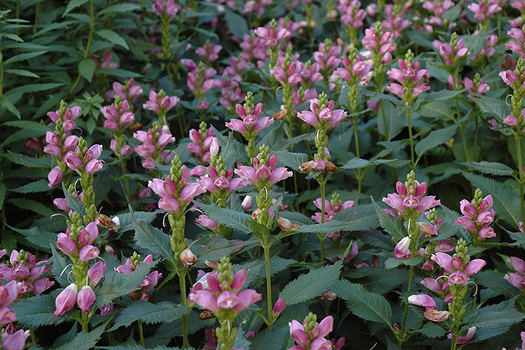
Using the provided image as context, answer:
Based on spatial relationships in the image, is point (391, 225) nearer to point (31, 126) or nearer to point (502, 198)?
point (502, 198)

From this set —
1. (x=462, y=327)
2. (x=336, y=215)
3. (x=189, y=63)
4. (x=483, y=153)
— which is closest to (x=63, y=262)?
(x=336, y=215)

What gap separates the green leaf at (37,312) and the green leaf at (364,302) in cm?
99

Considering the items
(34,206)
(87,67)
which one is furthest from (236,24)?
(34,206)

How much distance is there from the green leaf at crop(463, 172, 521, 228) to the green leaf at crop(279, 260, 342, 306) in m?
1.20

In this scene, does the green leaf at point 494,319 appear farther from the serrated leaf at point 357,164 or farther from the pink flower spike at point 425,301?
the serrated leaf at point 357,164

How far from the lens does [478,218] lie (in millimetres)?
2035

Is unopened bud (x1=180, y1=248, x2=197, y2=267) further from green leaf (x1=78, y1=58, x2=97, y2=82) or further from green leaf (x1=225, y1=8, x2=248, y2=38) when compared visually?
green leaf (x1=225, y1=8, x2=248, y2=38)

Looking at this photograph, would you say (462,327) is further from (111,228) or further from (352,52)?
(352,52)

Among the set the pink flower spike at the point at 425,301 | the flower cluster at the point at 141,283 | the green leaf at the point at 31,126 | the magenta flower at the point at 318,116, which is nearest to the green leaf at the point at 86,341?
the flower cluster at the point at 141,283

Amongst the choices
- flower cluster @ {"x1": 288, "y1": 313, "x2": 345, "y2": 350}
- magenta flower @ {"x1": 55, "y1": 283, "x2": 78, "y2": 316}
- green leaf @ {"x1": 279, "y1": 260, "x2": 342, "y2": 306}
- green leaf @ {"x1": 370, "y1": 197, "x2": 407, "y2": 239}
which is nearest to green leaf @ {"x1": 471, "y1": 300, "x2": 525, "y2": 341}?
green leaf @ {"x1": 370, "y1": 197, "x2": 407, "y2": 239}

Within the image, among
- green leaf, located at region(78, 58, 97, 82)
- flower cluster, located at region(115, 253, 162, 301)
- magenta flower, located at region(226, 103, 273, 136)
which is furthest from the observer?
green leaf, located at region(78, 58, 97, 82)

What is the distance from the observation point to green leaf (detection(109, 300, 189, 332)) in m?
1.58

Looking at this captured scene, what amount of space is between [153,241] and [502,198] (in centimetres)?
184

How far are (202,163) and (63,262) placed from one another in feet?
2.96
